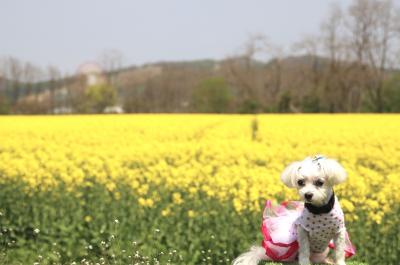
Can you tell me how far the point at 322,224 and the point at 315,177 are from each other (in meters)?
0.38

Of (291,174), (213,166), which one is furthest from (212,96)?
(291,174)

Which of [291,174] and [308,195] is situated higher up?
[291,174]

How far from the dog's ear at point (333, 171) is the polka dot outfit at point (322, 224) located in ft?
0.98

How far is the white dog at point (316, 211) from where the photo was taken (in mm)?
3150

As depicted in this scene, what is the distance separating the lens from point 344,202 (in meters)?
6.27

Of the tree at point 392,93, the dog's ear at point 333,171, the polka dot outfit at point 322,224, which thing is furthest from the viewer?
the tree at point 392,93

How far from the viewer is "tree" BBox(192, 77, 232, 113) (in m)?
60.1

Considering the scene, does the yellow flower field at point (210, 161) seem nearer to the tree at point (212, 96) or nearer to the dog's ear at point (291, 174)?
the dog's ear at point (291, 174)

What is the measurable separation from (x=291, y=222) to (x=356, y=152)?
7833 millimetres

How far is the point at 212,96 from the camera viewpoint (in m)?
65.4

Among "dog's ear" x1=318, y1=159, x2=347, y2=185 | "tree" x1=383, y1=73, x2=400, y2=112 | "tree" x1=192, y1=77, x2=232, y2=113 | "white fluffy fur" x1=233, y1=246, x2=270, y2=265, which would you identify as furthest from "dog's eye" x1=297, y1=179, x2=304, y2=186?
"tree" x1=192, y1=77, x2=232, y2=113

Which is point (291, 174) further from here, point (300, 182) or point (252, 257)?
point (252, 257)

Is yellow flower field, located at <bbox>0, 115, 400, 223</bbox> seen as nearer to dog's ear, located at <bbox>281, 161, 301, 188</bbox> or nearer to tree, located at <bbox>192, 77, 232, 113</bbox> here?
dog's ear, located at <bbox>281, 161, 301, 188</bbox>

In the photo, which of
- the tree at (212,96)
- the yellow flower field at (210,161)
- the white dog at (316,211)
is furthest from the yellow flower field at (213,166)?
the tree at (212,96)
